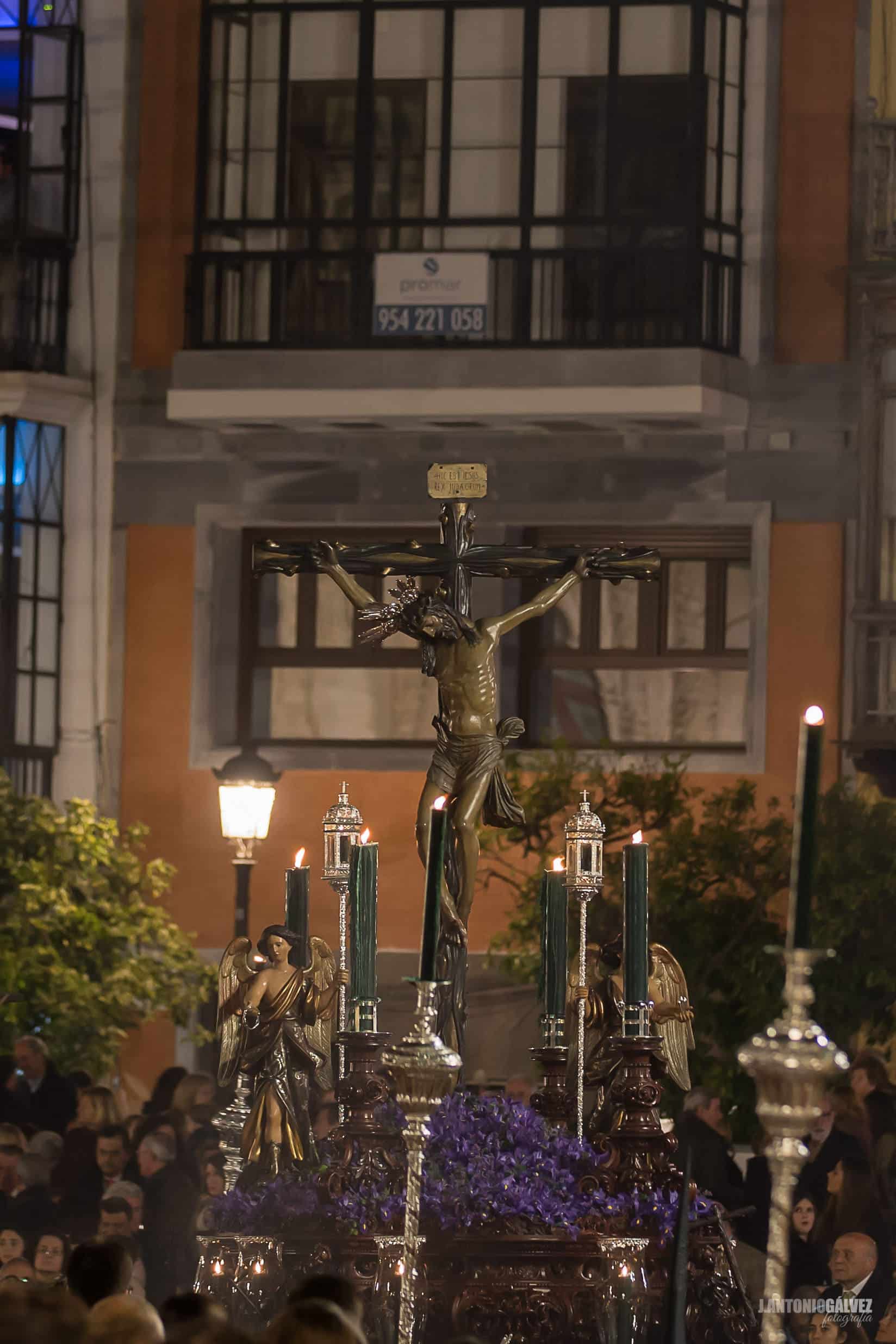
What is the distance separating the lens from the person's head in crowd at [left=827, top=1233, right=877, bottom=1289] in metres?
8.36

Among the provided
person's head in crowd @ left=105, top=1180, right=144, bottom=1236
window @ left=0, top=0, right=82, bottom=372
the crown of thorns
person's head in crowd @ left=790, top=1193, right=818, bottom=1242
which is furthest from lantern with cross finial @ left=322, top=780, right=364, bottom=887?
window @ left=0, top=0, right=82, bottom=372

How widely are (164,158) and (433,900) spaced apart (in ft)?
42.0

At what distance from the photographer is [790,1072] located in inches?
125

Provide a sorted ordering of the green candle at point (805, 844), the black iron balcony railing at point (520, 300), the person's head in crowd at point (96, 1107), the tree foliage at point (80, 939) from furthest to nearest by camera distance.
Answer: the black iron balcony railing at point (520, 300), the tree foliage at point (80, 939), the person's head in crowd at point (96, 1107), the green candle at point (805, 844)

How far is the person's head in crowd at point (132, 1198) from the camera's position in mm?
10125

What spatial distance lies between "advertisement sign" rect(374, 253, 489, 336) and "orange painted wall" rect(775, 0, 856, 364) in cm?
177

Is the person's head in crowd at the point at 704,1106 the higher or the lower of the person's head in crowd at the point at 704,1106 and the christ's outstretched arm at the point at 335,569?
the lower

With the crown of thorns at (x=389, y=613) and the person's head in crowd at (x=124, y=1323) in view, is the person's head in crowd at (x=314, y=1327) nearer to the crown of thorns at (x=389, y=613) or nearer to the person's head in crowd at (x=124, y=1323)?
the person's head in crowd at (x=124, y=1323)

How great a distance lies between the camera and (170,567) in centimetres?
1592

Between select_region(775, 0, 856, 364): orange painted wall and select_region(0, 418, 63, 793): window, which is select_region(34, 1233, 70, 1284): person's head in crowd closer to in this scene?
select_region(0, 418, 63, 793): window

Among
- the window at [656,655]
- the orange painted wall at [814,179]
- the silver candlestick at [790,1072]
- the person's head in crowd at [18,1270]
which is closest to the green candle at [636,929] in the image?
the silver candlestick at [790,1072]

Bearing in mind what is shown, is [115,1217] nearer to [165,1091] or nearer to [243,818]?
[243,818]

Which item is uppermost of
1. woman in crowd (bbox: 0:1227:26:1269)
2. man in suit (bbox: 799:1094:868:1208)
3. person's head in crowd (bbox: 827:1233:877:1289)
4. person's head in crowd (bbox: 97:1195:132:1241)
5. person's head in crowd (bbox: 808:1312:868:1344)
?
man in suit (bbox: 799:1094:868:1208)

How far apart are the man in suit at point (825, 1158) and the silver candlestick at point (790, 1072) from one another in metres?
6.20
